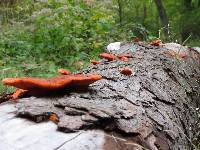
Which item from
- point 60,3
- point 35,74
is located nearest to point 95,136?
point 35,74

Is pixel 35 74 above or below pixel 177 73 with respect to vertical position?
below

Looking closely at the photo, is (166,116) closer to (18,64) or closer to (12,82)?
(12,82)

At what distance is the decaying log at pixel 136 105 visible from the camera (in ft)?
7.18

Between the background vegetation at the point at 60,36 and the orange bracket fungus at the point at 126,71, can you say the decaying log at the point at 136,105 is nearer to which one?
the orange bracket fungus at the point at 126,71

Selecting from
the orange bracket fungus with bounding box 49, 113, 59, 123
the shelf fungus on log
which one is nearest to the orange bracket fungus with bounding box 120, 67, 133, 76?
the shelf fungus on log

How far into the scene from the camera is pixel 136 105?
2678mm

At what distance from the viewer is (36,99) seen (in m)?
2.38

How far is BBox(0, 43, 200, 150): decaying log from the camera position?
2.19 meters

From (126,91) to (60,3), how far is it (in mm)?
6080

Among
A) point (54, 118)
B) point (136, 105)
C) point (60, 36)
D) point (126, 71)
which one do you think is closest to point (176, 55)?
point (126, 71)

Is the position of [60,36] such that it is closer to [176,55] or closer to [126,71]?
[176,55]

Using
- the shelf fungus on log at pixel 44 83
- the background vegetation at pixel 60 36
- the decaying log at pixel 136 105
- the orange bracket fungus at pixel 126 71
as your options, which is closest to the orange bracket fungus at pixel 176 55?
the decaying log at pixel 136 105

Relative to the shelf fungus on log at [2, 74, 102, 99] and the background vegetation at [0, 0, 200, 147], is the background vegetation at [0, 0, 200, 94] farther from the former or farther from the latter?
the shelf fungus on log at [2, 74, 102, 99]

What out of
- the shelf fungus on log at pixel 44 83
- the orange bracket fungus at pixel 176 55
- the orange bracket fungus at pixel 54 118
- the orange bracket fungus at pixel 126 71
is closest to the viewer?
the orange bracket fungus at pixel 54 118
